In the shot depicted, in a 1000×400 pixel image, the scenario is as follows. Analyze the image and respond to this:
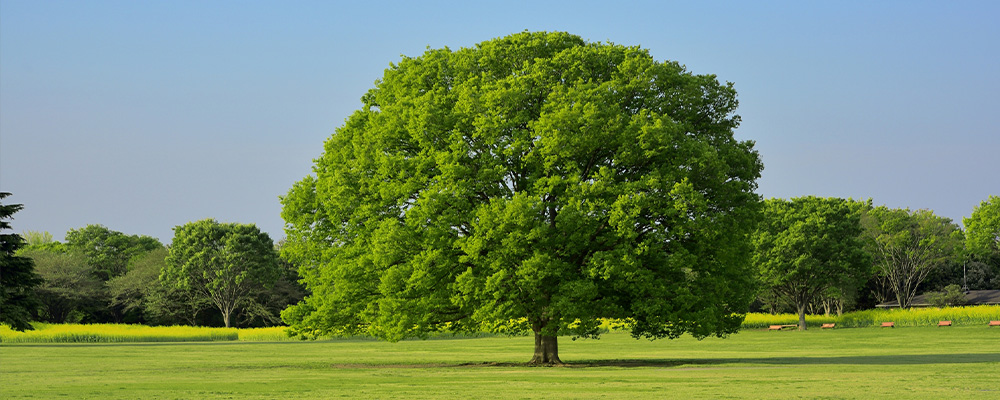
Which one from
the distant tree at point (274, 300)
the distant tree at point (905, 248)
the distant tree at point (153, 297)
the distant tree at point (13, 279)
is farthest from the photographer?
the distant tree at point (905, 248)

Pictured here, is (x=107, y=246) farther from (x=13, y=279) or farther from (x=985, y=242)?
(x=985, y=242)

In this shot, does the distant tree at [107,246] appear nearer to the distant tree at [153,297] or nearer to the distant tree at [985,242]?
the distant tree at [153,297]

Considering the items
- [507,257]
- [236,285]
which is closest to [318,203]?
[507,257]

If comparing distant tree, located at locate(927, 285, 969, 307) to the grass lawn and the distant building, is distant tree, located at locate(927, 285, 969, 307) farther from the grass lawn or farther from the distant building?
the grass lawn

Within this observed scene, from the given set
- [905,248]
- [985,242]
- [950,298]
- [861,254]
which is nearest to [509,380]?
[861,254]

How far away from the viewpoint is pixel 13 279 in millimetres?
47656

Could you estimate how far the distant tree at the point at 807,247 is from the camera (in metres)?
91.2

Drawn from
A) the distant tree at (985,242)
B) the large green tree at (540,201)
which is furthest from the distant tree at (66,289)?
the distant tree at (985,242)

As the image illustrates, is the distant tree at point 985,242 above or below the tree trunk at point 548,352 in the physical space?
above

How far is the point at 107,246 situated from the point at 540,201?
4401 inches

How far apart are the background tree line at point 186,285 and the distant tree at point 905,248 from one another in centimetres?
7218

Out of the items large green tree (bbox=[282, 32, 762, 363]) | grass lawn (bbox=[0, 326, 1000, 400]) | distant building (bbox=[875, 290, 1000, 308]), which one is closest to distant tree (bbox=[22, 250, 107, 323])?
grass lawn (bbox=[0, 326, 1000, 400])

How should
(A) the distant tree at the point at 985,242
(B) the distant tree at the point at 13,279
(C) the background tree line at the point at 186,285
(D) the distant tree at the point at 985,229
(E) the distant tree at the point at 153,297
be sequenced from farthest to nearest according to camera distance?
(D) the distant tree at the point at 985,229
(A) the distant tree at the point at 985,242
(E) the distant tree at the point at 153,297
(C) the background tree line at the point at 186,285
(B) the distant tree at the point at 13,279

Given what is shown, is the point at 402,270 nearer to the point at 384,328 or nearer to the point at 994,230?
the point at 384,328
